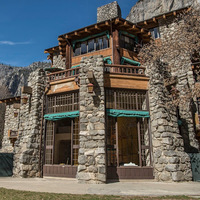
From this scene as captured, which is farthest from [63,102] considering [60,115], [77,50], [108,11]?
[108,11]

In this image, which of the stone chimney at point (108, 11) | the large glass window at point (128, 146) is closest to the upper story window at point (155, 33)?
the stone chimney at point (108, 11)

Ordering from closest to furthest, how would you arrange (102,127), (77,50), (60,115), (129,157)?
1. (102,127)
2. (60,115)
3. (129,157)
4. (77,50)

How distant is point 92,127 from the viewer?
10031 millimetres

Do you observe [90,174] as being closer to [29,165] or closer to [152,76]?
[29,165]

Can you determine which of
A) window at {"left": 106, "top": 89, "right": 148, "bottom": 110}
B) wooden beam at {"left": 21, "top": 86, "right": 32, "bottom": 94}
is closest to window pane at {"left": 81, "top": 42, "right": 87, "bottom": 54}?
wooden beam at {"left": 21, "top": 86, "right": 32, "bottom": 94}

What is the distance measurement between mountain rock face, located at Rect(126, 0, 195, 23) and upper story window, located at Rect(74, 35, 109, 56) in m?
22.3

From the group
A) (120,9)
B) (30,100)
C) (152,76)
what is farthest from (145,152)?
(120,9)

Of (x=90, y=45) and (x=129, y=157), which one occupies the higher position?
(x=90, y=45)

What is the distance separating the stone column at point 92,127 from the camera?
30.3ft

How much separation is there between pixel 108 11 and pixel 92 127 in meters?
13.9

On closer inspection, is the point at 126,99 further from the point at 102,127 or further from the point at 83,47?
the point at 83,47

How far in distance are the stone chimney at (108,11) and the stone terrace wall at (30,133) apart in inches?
381

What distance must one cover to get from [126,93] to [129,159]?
4292 mm

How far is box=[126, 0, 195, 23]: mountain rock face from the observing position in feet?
109
